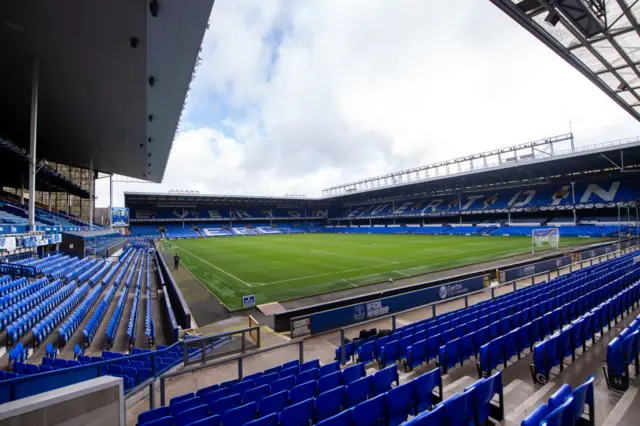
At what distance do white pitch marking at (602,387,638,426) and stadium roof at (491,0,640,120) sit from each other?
20.1ft

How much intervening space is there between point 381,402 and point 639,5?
803cm

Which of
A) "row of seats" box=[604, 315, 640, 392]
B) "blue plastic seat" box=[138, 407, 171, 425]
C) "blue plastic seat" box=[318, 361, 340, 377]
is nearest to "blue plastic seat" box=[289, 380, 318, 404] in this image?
"blue plastic seat" box=[318, 361, 340, 377]

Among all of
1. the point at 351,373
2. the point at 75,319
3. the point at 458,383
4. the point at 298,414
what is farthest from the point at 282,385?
the point at 75,319

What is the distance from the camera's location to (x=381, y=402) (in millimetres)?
3283

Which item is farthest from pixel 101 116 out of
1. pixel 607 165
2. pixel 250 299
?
pixel 607 165

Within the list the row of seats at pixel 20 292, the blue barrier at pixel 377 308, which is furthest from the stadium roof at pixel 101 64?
the blue barrier at pixel 377 308

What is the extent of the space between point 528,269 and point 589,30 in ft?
Result: 38.6

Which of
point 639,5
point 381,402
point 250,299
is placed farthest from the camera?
point 250,299

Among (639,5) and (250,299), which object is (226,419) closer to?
(250,299)

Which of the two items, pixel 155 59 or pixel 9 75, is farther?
pixel 9 75

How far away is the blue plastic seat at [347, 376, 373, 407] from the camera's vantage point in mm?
3717

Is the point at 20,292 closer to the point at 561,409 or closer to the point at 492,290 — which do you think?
the point at 561,409

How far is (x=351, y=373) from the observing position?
4402 millimetres

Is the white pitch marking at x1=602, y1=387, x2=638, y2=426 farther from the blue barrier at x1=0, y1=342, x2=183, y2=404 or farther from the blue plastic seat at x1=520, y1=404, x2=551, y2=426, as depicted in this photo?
the blue barrier at x1=0, y1=342, x2=183, y2=404
